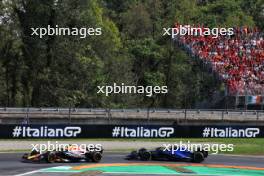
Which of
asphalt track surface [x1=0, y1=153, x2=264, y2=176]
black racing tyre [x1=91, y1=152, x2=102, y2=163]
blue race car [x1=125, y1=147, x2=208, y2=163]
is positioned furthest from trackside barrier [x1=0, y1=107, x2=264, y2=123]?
black racing tyre [x1=91, y1=152, x2=102, y2=163]

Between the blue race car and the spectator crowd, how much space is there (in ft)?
76.5

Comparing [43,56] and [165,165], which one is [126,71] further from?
[165,165]

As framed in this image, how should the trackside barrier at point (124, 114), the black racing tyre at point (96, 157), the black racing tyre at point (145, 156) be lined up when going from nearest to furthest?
1. the black racing tyre at point (96, 157)
2. the black racing tyre at point (145, 156)
3. the trackside barrier at point (124, 114)

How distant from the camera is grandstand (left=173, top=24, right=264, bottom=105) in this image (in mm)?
47766

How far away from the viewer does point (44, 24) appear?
54.1 metres

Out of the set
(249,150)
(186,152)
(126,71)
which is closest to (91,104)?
(126,71)

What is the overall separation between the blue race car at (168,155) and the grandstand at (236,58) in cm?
2284

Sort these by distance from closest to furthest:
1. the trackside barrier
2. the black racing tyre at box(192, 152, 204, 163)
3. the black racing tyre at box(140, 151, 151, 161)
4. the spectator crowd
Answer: the black racing tyre at box(140, 151, 151, 161) → the black racing tyre at box(192, 152, 204, 163) → the trackside barrier → the spectator crowd

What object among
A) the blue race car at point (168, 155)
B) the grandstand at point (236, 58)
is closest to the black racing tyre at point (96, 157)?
the blue race car at point (168, 155)

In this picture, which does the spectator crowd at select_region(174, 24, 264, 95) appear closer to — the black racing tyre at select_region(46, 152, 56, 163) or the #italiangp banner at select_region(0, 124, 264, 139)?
the #italiangp banner at select_region(0, 124, 264, 139)

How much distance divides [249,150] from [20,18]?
30891 millimetres

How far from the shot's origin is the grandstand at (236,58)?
4777cm

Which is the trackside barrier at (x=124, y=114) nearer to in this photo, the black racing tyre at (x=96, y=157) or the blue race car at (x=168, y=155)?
the blue race car at (x=168, y=155)

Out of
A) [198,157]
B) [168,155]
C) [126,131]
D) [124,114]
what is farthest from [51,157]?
[124,114]
